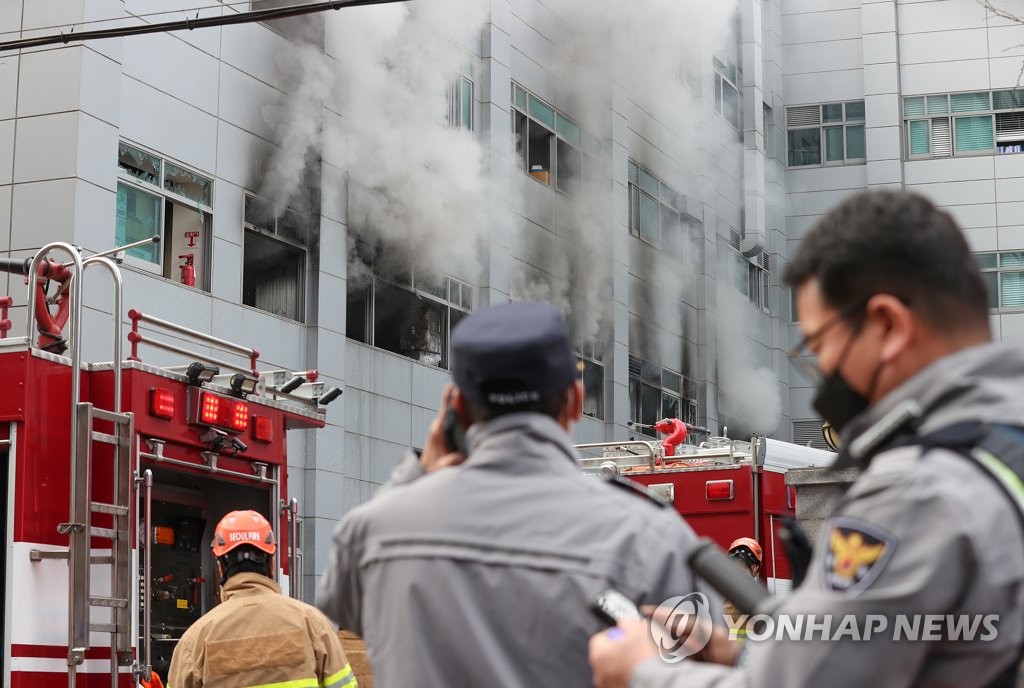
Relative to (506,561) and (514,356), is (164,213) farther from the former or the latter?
(506,561)

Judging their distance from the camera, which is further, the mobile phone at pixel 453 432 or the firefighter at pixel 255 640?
the firefighter at pixel 255 640

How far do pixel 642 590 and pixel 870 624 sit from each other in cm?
60

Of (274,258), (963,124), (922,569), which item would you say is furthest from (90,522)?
(963,124)

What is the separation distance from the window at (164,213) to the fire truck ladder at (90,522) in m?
8.82

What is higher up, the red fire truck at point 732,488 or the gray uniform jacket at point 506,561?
the red fire truck at point 732,488

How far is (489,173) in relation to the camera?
21.8m

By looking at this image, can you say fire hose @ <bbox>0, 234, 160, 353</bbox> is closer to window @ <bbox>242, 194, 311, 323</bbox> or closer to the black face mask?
the black face mask

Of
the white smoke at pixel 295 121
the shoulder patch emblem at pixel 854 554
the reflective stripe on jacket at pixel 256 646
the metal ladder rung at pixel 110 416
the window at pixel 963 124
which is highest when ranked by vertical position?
the window at pixel 963 124

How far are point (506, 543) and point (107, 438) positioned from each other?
465 centimetres

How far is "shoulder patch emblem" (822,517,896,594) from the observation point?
54.8 inches

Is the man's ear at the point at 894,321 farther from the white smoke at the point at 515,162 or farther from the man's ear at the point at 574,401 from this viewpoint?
the white smoke at the point at 515,162

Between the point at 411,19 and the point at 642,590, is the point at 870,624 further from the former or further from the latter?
the point at 411,19

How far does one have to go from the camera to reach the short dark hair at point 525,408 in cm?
214

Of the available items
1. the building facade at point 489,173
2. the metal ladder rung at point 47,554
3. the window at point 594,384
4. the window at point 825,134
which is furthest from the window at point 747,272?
the metal ladder rung at point 47,554
